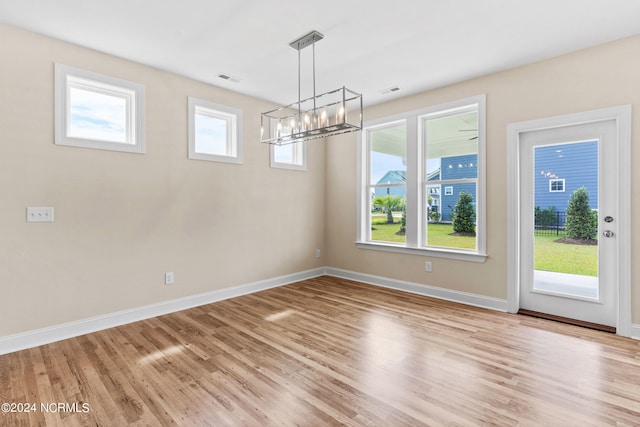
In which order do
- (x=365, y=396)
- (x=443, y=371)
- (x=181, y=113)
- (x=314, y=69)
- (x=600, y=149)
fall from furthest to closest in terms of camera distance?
(x=181, y=113) → (x=314, y=69) → (x=600, y=149) → (x=443, y=371) → (x=365, y=396)

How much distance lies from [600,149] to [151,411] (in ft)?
14.6

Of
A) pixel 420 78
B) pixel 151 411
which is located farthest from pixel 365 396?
pixel 420 78

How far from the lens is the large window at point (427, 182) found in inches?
160

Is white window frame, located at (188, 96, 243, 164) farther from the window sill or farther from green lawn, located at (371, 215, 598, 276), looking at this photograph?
green lawn, located at (371, 215, 598, 276)

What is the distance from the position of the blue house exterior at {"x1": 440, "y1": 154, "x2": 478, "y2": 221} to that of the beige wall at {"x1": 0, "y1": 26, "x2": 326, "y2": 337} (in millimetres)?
2425

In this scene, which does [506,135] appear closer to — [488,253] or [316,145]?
[488,253]

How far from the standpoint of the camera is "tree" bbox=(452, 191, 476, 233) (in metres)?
4.12

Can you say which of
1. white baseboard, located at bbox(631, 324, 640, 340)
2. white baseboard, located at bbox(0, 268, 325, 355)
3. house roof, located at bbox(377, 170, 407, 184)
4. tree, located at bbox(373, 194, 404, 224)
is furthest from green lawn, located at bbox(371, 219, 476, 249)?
white baseboard, located at bbox(0, 268, 325, 355)

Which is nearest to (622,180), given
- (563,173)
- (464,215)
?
(563,173)

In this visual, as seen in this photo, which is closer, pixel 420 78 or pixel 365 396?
pixel 365 396

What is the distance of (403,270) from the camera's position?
15.3 feet

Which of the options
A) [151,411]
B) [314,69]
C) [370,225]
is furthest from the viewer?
[370,225]

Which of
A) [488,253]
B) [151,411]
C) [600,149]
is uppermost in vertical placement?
[600,149]

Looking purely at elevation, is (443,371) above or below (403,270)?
below
